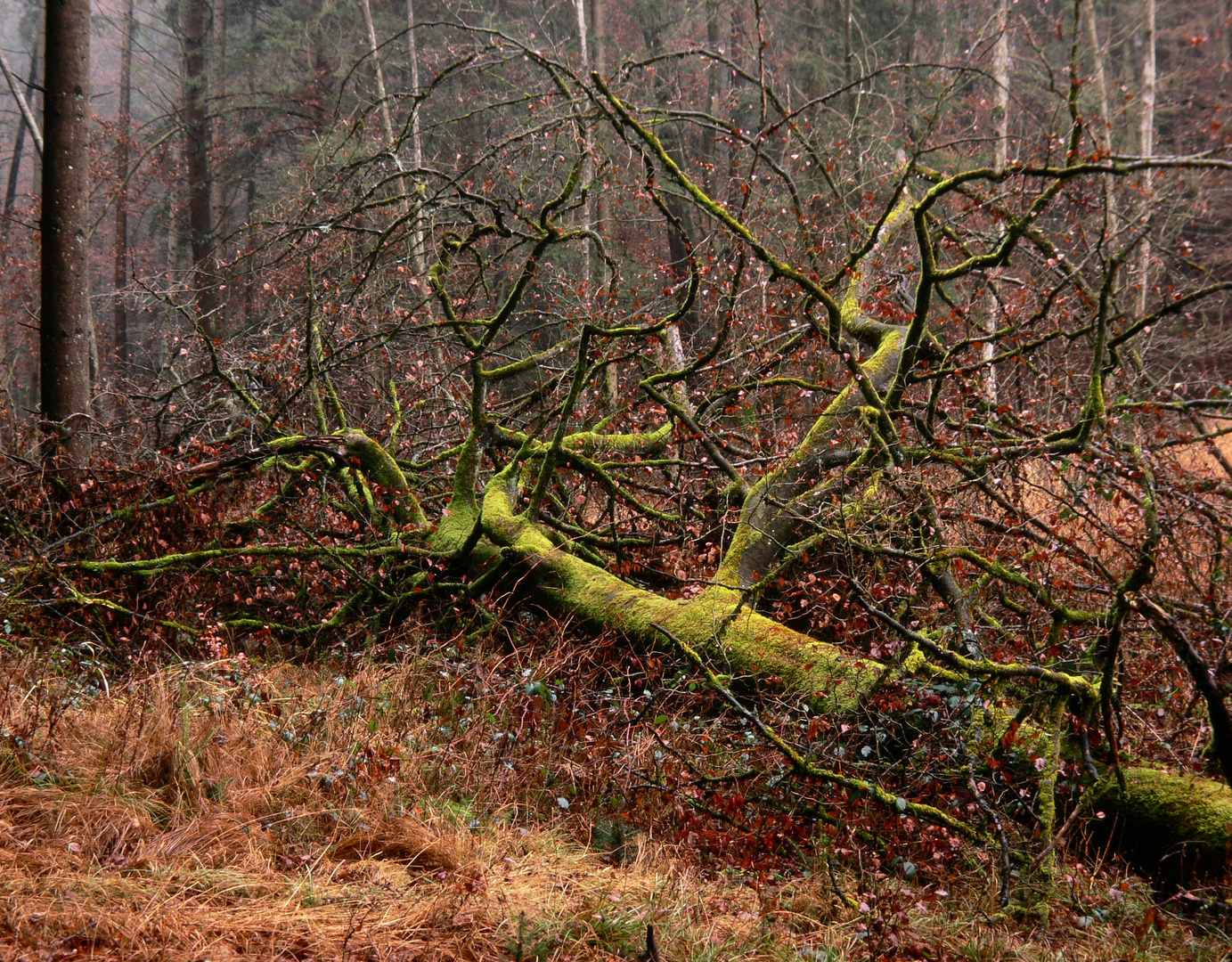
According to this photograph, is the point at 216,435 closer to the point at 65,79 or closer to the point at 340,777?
the point at 65,79

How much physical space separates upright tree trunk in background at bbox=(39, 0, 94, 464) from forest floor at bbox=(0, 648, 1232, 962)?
110 inches

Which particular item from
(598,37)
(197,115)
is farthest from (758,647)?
(197,115)

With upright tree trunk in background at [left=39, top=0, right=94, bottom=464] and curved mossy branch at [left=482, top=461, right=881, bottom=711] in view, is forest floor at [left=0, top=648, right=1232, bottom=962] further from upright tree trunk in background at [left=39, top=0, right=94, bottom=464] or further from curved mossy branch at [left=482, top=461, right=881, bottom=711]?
upright tree trunk in background at [left=39, top=0, right=94, bottom=464]

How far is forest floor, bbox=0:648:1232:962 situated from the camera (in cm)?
272

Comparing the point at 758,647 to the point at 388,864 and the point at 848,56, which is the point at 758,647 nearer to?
the point at 388,864

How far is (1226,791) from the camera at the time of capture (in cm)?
353

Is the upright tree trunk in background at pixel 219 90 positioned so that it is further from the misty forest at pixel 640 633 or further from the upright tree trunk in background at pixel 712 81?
the misty forest at pixel 640 633

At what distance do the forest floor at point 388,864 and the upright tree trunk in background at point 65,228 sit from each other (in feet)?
9.15

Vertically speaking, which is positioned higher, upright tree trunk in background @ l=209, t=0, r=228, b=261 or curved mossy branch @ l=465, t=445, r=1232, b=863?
upright tree trunk in background @ l=209, t=0, r=228, b=261

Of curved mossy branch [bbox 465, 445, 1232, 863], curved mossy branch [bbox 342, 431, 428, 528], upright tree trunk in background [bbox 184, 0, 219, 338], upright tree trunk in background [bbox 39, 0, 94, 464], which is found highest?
upright tree trunk in background [bbox 184, 0, 219, 338]

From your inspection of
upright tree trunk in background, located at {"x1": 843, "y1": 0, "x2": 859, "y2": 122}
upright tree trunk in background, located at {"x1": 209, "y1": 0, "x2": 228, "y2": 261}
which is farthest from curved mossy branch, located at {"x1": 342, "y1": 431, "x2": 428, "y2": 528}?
upright tree trunk in background, located at {"x1": 209, "y1": 0, "x2": 228, "y2": 261}

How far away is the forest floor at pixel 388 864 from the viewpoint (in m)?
2.72

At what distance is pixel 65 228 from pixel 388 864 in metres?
5.54

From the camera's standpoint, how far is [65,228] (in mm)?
6367
